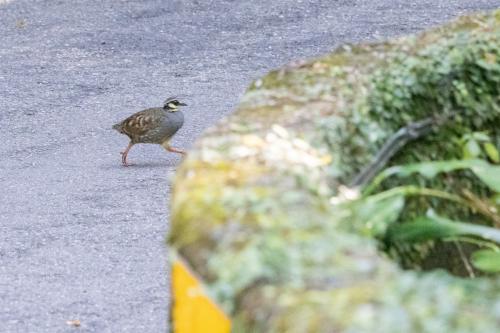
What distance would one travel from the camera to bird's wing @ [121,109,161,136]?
8.46m

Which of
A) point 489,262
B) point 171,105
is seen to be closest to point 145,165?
point 171,105

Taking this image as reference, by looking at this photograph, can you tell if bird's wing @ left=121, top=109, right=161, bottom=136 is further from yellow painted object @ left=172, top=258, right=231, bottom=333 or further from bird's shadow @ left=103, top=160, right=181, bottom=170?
yellow painted object @ left=172, top=258, right=231, bottom=333

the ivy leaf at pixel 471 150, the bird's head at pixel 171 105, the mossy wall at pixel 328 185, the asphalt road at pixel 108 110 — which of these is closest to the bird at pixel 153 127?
the bird's head at pixel 171 105

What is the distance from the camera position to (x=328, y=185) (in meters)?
2.52

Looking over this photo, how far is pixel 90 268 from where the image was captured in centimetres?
629

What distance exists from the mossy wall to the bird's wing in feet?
15.7

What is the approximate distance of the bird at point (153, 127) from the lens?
27.8 feet

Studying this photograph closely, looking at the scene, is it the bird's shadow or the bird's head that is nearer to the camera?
the bird's shadow

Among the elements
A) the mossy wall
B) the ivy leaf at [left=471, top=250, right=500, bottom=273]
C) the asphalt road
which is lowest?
the asphalt road

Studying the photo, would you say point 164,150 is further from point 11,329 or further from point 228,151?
point 228,151

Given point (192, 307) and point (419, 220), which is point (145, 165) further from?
point (192, 307)

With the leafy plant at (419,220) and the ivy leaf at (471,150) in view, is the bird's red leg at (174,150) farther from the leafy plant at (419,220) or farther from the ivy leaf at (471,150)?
the leafy plant at (419,220)

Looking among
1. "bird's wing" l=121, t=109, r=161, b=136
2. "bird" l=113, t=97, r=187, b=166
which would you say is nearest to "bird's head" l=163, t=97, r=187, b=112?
"bird" l=113, t=97, r=187, b=166

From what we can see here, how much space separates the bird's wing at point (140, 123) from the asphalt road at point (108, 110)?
0.22 meters
